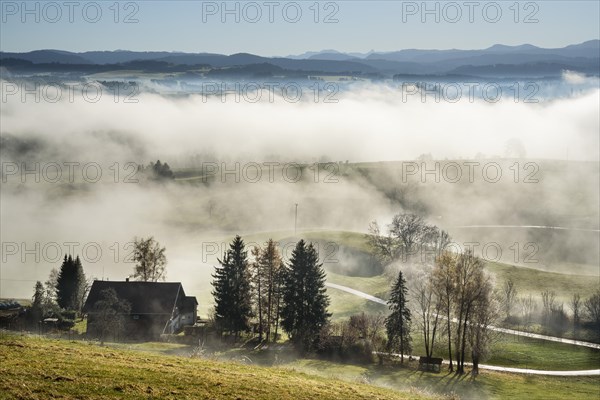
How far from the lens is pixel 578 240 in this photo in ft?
529

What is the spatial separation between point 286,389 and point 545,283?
88.2m

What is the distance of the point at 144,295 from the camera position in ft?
237

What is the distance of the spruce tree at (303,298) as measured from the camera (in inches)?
2783

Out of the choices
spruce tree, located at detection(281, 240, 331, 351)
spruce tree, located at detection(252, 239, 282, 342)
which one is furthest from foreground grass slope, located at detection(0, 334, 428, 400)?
spruce tree, located at detection(252, 239, 282, 342)

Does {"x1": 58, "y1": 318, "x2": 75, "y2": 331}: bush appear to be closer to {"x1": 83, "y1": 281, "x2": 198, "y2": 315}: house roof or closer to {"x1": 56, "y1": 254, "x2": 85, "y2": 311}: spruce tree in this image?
{"x1": 83, "y1": 281, "x2": 198, "y2": 315}: house roof

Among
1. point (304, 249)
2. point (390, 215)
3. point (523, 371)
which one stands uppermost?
point (390, 215)

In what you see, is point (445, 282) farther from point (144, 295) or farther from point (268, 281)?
point (144, 295)

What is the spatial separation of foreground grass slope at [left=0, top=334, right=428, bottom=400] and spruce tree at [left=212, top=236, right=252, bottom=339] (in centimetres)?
3380

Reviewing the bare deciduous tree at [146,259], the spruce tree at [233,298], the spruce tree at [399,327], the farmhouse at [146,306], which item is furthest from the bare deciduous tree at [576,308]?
the bare deciduous tree at [146,259]

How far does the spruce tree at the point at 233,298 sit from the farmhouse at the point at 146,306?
5463 millimetres

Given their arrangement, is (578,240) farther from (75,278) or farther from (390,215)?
(75,278)

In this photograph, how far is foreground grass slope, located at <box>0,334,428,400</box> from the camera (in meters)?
25.9

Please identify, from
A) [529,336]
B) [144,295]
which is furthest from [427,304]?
[144,295]

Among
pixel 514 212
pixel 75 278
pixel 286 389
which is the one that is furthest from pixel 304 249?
pixel 514 212
